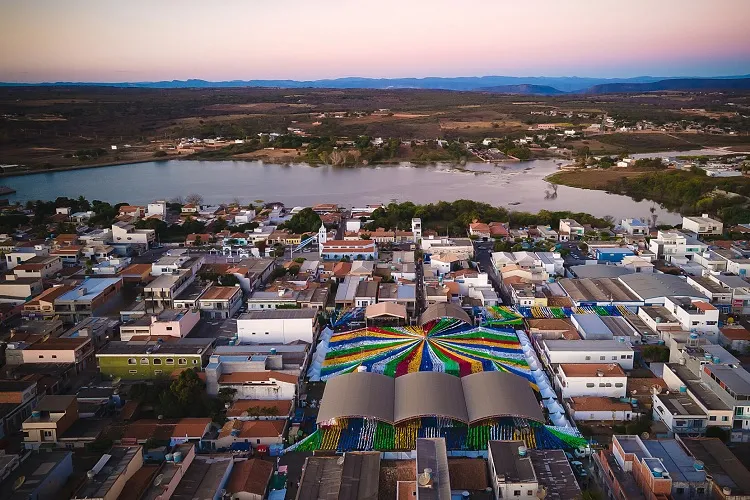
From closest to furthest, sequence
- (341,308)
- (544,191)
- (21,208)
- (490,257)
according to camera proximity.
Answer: (341,308) < (490,257) < (21,208) < (544,191)

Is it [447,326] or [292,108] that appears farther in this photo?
[292,108]

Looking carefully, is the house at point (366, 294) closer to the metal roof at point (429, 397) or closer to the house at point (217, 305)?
the house at point (217, 305)

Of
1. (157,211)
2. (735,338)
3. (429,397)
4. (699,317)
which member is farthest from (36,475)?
(157,211)

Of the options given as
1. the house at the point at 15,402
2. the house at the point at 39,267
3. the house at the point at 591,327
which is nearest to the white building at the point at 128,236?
the house at the point at 39,267

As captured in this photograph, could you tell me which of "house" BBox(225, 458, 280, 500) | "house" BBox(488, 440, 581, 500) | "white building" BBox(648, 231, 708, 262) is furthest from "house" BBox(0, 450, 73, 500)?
"white building" BBox(648, 231, 708, 262)

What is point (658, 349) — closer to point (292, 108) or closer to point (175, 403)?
point (175, 403)

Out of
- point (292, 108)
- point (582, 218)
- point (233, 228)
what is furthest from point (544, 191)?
point (292, 108)

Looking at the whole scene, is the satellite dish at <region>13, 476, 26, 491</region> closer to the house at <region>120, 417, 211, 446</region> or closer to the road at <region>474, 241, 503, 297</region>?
the house at <region>120, 417, 211, 446</region>

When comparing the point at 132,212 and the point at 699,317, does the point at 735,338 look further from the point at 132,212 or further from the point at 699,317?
the point at 132,212
